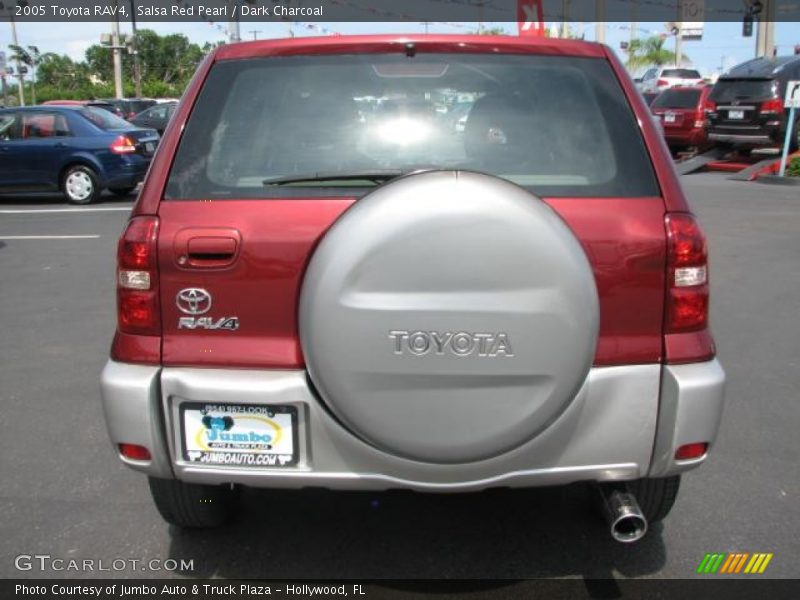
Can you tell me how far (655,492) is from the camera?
9.18 feet

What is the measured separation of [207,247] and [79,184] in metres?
11.5

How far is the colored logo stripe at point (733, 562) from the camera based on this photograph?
2818 mm

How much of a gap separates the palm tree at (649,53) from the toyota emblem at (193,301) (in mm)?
48594

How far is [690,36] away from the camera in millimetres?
45531

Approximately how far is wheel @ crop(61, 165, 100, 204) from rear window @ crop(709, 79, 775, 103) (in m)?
12.6

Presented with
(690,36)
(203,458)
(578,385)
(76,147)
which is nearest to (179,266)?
(203,458)

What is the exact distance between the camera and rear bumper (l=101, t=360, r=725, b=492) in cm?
230

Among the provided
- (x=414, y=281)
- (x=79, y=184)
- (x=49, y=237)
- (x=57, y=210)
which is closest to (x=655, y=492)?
(x=414, y=281)

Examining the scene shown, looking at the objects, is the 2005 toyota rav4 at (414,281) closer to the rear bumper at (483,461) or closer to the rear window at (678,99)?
the rear bumper at (483,461)

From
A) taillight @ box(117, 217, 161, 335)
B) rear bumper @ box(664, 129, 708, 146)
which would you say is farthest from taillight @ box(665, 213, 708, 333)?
rear bumper @ box(664, 129, 708, 146)

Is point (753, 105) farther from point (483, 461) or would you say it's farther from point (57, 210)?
point (483, 461)

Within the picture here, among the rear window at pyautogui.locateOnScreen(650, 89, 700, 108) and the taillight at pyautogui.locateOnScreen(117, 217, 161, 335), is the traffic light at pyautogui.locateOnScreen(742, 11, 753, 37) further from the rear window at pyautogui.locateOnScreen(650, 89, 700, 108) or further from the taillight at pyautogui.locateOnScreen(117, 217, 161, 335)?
the taillight at pyautogui.locateOnScreen(117, 217, 161, 335)

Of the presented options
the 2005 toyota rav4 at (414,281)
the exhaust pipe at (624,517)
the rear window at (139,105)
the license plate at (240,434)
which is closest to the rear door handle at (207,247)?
the 2005 toyota rav4 at (414,281)

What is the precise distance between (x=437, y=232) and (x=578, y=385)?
599 millimetres
